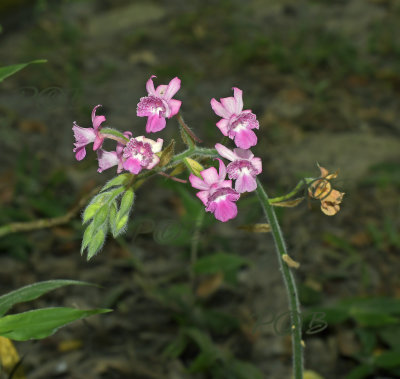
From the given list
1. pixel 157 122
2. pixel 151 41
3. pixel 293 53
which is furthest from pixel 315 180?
pixel 151 41

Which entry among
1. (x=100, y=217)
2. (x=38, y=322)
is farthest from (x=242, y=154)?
(x=38, y=322)

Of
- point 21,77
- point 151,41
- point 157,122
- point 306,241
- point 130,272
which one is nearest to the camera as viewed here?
point 157,122

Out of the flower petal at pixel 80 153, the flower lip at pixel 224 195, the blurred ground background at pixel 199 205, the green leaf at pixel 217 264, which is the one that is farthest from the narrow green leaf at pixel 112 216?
the green leaf at pixel 217 264

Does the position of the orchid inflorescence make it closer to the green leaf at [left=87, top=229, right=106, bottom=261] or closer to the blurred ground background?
the green leaf at [left=87, top=229, right=106, bottom=261]

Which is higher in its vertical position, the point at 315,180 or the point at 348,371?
the point at 315,180

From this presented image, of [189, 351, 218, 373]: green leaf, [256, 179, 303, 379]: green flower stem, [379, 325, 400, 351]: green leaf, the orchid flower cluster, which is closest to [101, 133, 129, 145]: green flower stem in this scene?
the orchid flower cluster

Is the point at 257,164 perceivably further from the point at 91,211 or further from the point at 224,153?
the point at 91,211

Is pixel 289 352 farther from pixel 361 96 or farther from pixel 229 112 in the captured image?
pixel 361 96
